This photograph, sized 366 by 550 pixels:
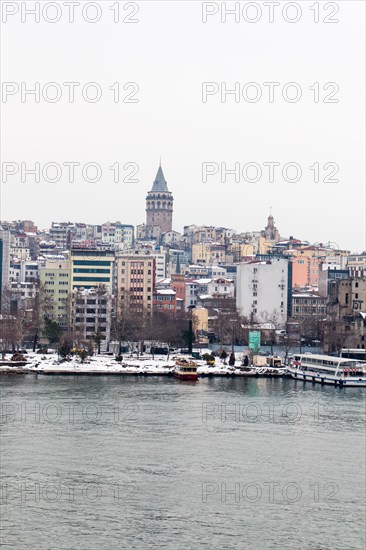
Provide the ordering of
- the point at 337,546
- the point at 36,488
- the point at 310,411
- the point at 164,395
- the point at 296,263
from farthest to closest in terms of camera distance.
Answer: the point at 296,263
the point at 164,395
the point at 310,411
the point at 36,488
the point at 337,546

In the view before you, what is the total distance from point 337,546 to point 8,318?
3063cm

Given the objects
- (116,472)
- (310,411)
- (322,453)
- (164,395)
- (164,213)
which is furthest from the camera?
(164,213)

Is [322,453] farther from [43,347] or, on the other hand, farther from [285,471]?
[43,347]

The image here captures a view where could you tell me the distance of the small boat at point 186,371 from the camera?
3441cm

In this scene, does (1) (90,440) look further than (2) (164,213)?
No

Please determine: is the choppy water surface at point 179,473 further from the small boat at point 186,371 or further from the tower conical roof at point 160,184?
the tower conical roof at point 160,184

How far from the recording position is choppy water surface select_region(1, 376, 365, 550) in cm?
1552

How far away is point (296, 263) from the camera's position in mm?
80000

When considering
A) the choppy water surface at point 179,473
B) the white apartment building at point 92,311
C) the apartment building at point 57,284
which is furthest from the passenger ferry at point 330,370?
the apartment building at point 57,284

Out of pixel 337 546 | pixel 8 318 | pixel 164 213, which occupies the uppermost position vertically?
pixel 164 213

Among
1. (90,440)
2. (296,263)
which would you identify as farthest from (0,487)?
(296,263)

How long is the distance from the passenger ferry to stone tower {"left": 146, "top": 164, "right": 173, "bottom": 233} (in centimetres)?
7975

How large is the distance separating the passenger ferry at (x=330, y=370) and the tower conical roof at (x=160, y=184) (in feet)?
266

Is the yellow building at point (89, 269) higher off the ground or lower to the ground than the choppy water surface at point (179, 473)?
higher
